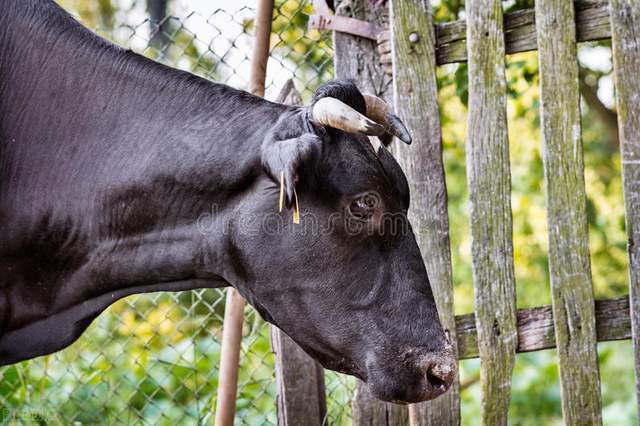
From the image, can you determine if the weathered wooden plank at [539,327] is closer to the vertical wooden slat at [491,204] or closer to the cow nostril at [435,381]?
the vertical wooden slat at [491,204]

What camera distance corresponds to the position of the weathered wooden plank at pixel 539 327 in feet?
12.1

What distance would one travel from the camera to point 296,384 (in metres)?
3.88

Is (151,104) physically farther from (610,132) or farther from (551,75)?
(610,132)

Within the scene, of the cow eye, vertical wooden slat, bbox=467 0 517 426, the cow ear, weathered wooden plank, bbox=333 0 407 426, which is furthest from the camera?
weathered wooden plank, bbox=333 0 407 426

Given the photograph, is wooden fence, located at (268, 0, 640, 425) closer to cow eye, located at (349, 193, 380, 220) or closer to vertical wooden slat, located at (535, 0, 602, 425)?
vertical wooden slat, located at (535, 0, 602, 425)

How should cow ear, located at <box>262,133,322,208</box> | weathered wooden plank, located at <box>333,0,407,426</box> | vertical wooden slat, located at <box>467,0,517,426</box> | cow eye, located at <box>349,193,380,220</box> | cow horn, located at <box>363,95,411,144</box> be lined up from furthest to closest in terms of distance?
weathered wooden plank, located at <box>333,0,407,426</box>
vertical wooden slat, located at <box>467,0,517,426</box>
cow horn, located at <box>363,95,411,144</box>
cow eye, located at <box>349,193,380,220</box>
cow ear, located at <box>262,133,322,208</box>

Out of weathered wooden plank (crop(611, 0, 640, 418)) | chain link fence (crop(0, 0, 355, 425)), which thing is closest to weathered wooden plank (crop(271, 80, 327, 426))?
chain link fence (crop(0, 0, 355, 425))

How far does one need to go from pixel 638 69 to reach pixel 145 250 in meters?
2.21

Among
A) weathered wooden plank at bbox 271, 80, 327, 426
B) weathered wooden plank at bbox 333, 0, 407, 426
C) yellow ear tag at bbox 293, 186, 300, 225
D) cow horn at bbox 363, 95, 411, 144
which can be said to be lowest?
weathered wooden plank at bbox 271, 80, 327, 426

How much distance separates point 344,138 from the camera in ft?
9.80

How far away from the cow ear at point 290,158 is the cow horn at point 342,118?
7 cm

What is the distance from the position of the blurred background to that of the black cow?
787mm

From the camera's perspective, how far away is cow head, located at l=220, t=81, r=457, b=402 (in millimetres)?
2934

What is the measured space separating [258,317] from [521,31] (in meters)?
1.81
